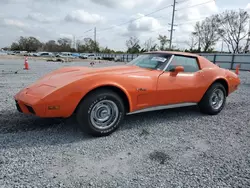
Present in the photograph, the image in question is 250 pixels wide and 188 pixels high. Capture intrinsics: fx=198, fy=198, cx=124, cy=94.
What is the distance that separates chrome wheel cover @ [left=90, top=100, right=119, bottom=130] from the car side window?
1.30 metres

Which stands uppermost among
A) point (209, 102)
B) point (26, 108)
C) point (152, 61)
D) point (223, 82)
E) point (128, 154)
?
point (152, 61)

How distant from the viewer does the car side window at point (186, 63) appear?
3.64 meters

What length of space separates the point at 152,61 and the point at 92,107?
1586mm

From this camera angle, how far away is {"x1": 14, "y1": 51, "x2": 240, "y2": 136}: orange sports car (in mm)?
2623

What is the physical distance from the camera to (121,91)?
9.66ft

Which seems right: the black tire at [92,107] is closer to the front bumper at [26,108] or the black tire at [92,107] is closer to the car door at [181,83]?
the front bumper at [26,108]

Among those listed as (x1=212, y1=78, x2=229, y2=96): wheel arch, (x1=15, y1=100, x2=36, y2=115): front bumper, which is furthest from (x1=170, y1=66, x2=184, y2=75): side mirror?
(x1=15, y1=100, x2=36, y2=115): front bumper

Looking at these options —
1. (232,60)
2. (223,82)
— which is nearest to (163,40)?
(232,60)

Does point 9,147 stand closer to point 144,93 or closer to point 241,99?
point 144,93

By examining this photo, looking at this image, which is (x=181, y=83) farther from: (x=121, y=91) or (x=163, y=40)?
(x=163, y=40)

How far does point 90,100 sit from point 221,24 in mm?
51592

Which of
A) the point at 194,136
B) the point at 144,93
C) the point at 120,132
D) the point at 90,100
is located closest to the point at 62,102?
the point at 90,100

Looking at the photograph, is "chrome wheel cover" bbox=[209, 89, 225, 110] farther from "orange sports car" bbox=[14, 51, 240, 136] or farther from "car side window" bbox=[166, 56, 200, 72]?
"car side window" bbox=[166, 56, 200, 72]

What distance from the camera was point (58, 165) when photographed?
6.96 ft
